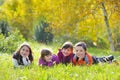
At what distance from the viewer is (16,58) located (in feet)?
29.4

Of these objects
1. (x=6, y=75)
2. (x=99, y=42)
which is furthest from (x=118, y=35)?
(x=6, y=75)

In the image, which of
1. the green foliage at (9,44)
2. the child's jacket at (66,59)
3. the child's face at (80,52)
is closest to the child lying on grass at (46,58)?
the child's jacket at (66,59)

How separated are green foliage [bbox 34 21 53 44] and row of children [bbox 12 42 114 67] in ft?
70.7

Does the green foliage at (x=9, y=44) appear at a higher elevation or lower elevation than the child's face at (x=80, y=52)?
lower

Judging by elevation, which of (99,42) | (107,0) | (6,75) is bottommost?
(99,42)

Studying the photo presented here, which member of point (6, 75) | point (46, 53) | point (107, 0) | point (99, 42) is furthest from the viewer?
point (99, 42)

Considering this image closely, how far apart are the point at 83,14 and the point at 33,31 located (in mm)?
10933

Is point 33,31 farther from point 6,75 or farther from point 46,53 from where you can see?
point 6,75

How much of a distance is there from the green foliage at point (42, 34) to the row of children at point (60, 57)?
70.7ft

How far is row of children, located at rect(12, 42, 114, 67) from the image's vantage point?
8703mm

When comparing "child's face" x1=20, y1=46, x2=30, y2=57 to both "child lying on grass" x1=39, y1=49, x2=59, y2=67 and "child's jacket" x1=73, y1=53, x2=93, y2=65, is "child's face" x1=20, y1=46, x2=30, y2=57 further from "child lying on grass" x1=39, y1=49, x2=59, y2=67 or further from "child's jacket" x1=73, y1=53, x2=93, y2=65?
"child's jacket" x1=73, y1=53, x2=93, y2=65

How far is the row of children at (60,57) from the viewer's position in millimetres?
8703

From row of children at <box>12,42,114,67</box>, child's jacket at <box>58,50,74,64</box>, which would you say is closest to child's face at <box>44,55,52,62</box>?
row of children at <box>12,42,114,67</box>

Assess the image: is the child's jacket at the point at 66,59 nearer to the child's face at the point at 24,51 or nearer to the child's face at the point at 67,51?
the child's face at the point at 67,51
